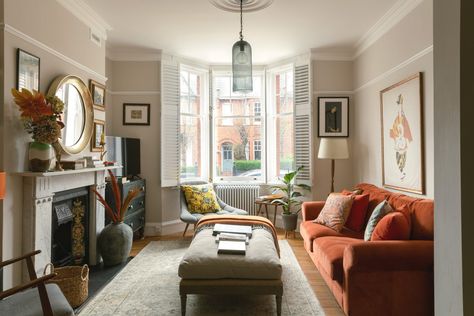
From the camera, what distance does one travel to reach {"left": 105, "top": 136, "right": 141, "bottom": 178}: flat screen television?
434cm

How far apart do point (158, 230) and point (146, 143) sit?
1.39m

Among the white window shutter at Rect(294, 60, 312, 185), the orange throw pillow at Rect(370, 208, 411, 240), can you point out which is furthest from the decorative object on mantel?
the white window shutter at Rect(294, 60, 312, 185)

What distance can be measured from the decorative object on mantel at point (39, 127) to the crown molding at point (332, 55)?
12.5 feet

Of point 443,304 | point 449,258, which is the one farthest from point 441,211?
point 443,304

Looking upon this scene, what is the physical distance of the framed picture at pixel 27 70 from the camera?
2.55m

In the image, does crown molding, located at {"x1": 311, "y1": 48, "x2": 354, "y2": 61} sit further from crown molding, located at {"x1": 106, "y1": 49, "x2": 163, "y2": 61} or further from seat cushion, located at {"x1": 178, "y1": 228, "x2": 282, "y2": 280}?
seat cushion, located at {"x1": 178, "y1": 228, "x2": 282, "y2": 280}

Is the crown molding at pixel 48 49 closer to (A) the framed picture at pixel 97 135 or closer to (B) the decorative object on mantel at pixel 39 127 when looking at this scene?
(B) the decorative object on mantel at pixel 39 127

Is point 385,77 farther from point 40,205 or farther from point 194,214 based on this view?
point 40,205

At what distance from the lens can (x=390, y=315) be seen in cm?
229

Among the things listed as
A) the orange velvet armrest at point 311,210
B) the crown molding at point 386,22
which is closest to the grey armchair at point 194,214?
the orange velvet armrest at point 311,210

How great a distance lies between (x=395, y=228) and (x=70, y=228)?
10.5 feet

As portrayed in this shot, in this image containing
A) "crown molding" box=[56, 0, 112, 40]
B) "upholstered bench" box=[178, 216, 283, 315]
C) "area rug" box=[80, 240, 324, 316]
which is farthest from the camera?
"crown molding" box=[56, 0, 112, 40]

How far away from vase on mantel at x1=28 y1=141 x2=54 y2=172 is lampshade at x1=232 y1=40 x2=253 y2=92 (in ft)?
5.49

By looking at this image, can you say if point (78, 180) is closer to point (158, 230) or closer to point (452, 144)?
point (158, 230)
